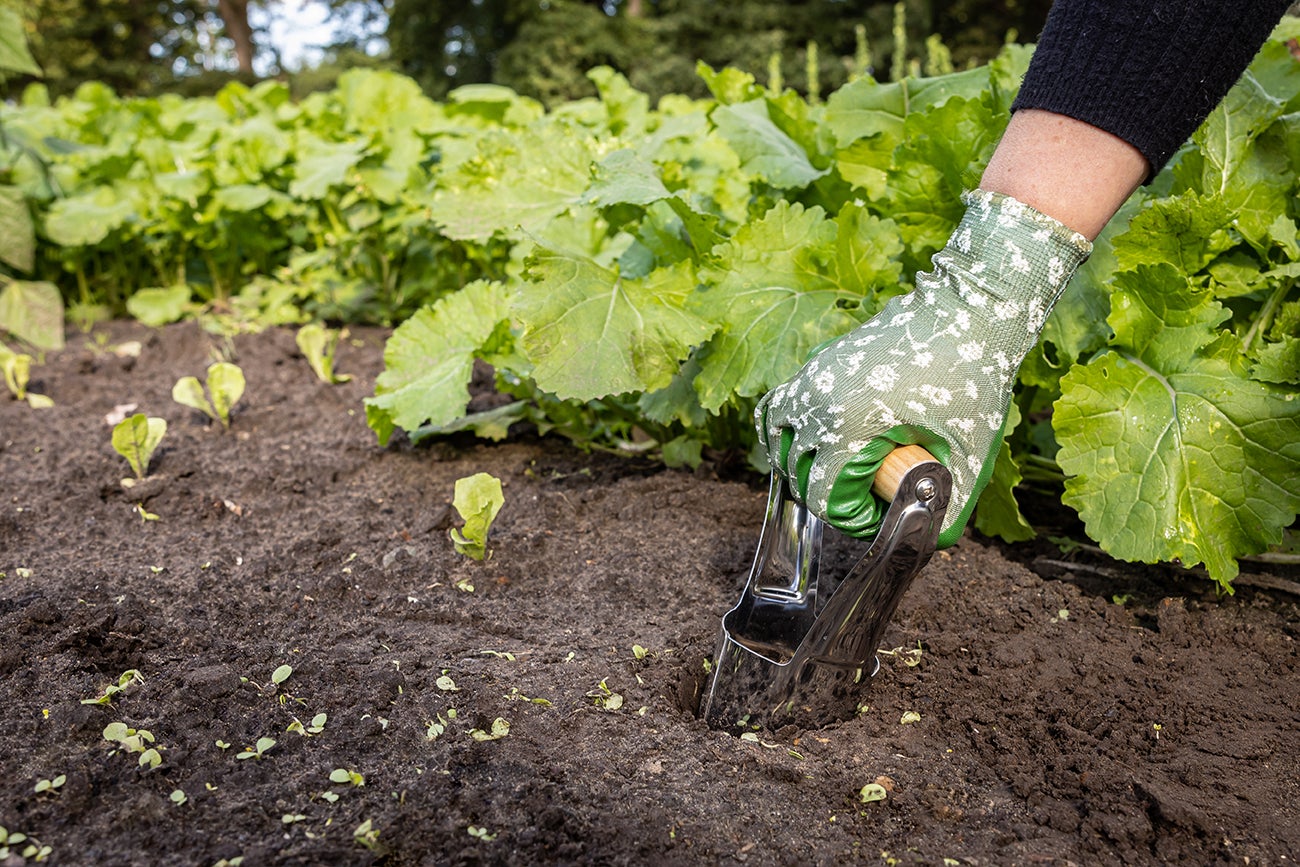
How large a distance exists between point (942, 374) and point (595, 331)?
788 millimetres

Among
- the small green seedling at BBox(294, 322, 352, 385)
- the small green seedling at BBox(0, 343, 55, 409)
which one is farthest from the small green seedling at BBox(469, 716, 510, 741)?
the small green seedling at BBox(0, 343, 55, 409)

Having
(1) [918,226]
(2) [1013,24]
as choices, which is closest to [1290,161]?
(1) [918,226]

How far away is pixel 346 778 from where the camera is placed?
4.42 feet

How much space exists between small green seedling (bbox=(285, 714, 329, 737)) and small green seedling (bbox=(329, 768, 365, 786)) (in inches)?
4.8

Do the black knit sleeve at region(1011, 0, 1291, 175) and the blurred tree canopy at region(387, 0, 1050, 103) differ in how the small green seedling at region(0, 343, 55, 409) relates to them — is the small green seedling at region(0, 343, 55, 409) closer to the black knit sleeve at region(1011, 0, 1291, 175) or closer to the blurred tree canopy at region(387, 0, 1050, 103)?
the black knit sleeve at region(1011, 0, 1291, 175)

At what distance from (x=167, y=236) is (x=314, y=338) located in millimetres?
1486

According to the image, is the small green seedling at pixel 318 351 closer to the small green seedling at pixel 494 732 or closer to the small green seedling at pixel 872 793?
the small green seedling at pixel 494 732

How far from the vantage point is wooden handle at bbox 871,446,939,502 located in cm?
135

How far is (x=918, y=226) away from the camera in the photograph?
2.02 m

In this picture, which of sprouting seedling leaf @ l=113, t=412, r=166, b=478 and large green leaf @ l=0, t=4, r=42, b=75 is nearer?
sprouting seedling leaf @ l=113, t=412, r=166, b=478

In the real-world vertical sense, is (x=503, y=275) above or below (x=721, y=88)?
below

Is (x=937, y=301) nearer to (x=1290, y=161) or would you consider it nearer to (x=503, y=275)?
(x=1290, y=161)

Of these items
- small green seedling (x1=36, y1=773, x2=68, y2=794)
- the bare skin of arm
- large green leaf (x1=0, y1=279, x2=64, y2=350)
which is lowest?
large green leaf (x1=0, y1=279, x2=64, y2=350)

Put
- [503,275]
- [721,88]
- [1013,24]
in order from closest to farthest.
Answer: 1. [721,88]
2. [503,275]
3. [1013,24]
